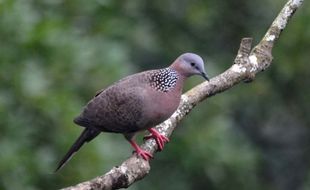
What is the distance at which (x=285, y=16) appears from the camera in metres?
7.24

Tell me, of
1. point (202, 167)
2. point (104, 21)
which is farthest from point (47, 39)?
point (202, 167)

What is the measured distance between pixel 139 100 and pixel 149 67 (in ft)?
23.5

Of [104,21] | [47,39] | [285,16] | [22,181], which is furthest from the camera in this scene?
[104,21]

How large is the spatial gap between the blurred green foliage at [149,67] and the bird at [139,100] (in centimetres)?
216

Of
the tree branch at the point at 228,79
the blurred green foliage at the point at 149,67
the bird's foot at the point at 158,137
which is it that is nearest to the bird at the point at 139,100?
the bird's foot at the point at 158,137

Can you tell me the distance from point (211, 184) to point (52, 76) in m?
4.37

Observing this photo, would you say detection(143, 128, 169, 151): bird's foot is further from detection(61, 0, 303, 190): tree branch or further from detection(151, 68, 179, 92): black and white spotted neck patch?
detection(151, 68, 179, 92): black and white spotted neck patch

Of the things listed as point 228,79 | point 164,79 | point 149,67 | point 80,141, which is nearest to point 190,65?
point 164,79

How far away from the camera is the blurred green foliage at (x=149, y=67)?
30.4 feet

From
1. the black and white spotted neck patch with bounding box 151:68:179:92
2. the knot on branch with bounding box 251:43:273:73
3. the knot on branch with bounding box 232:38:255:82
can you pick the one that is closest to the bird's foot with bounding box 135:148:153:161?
the black and white spotted neck patch with bounding box 151:68:179:92

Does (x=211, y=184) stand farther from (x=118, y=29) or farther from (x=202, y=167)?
(x=118, y=29)

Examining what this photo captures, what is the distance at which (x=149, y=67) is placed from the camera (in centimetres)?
1391

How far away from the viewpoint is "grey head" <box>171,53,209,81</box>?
676 centimetres

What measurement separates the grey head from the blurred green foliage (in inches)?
95.2
